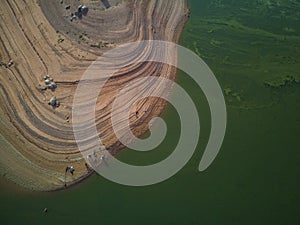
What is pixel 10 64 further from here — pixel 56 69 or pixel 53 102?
pixel 53 102

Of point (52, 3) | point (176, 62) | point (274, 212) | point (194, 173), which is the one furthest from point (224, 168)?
point (52, 3)

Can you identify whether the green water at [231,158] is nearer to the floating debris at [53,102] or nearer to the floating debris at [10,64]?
the floating debris at [53,102]

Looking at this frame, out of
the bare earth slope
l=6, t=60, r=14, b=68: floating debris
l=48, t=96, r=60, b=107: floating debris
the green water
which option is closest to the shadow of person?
the bare earth slope

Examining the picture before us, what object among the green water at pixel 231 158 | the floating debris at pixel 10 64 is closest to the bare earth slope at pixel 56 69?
the floating debris at pixel 10 64

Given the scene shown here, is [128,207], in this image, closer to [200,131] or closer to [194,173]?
[194,173]

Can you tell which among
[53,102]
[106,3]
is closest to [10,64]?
[53,102]

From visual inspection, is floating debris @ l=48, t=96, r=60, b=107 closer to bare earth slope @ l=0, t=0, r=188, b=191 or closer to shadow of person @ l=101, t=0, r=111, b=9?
bare earth slope @ l=0, t=0, r=188, b=191
